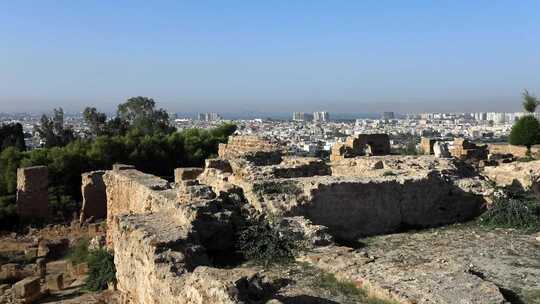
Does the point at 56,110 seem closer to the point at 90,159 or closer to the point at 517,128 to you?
the point at 90,159

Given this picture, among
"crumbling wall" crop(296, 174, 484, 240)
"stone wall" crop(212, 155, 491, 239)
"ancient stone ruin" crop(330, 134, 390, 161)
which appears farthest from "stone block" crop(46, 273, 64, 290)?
"ancient stone ruin" crop(330, 134, 390, 161)

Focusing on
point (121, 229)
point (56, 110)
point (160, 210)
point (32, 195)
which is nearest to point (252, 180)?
point (160, 210)

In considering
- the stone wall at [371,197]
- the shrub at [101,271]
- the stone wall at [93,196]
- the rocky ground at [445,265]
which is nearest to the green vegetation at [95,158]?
the stone wall at [93,196]

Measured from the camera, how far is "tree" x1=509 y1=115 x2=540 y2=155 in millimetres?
31016

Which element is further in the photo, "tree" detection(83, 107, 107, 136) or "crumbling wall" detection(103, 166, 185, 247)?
"tree" detection(83, 107, 107, 136)

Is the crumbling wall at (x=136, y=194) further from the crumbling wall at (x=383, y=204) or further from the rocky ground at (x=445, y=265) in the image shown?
the rocky ground at (x=445, y=265)

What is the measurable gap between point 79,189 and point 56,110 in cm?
2223

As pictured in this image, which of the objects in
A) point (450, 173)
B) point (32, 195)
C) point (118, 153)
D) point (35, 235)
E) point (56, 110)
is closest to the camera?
point (450, 173)

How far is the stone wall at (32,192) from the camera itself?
68.0ft

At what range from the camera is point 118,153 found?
26906mm

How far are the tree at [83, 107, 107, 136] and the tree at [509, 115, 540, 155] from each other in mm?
27944

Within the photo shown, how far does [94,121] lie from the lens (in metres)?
41.0

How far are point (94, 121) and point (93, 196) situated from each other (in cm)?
2219

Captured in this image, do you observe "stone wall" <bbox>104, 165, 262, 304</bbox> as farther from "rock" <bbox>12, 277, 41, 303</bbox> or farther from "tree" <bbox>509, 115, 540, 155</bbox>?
"tree" <bbox>509, 115, 540, 155</bbox>
